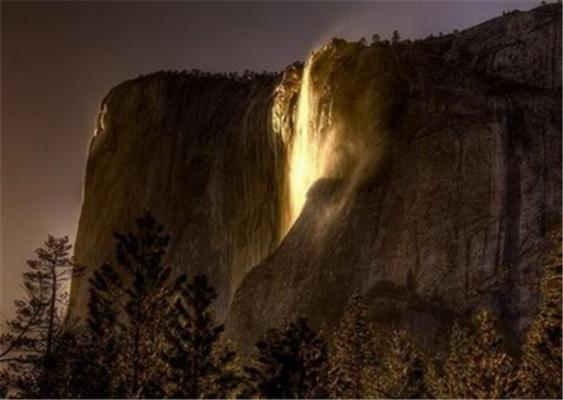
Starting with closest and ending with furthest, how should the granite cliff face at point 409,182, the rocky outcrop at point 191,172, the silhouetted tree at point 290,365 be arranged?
the silhouetted tree at point 290,365 < the granite cliff face at point 409,182 < the rocky outcrop at point 191,172

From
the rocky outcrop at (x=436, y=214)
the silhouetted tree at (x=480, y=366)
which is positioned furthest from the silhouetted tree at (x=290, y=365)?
the rocky outcrop at (x=436, y=214)

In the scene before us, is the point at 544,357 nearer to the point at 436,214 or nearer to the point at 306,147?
Answer: the point at 436,214

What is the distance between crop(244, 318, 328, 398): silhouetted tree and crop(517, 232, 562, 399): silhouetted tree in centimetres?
765

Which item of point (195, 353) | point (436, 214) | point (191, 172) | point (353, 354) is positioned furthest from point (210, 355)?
point (191, 172)

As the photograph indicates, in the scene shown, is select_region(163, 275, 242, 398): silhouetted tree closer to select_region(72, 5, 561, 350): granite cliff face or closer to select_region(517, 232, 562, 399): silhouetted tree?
select_region(72, 5, 561, 350): granite cliff face

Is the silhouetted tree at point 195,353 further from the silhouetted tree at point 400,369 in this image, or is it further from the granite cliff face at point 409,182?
the silhouetted tree at point 400,369

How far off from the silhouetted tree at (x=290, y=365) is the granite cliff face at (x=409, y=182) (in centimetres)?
597

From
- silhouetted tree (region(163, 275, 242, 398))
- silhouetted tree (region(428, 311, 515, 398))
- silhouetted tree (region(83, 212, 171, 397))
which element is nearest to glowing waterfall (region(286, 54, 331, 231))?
silhouetted tree (region(83, 212, 171, 397))

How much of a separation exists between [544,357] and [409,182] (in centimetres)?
1281

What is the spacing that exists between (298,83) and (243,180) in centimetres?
1066

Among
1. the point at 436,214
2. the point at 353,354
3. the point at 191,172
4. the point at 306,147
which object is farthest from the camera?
the point at 191,172

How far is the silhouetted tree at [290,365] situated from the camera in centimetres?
3575

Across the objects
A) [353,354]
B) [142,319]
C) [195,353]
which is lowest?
[195,353]

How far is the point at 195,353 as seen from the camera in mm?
37938
